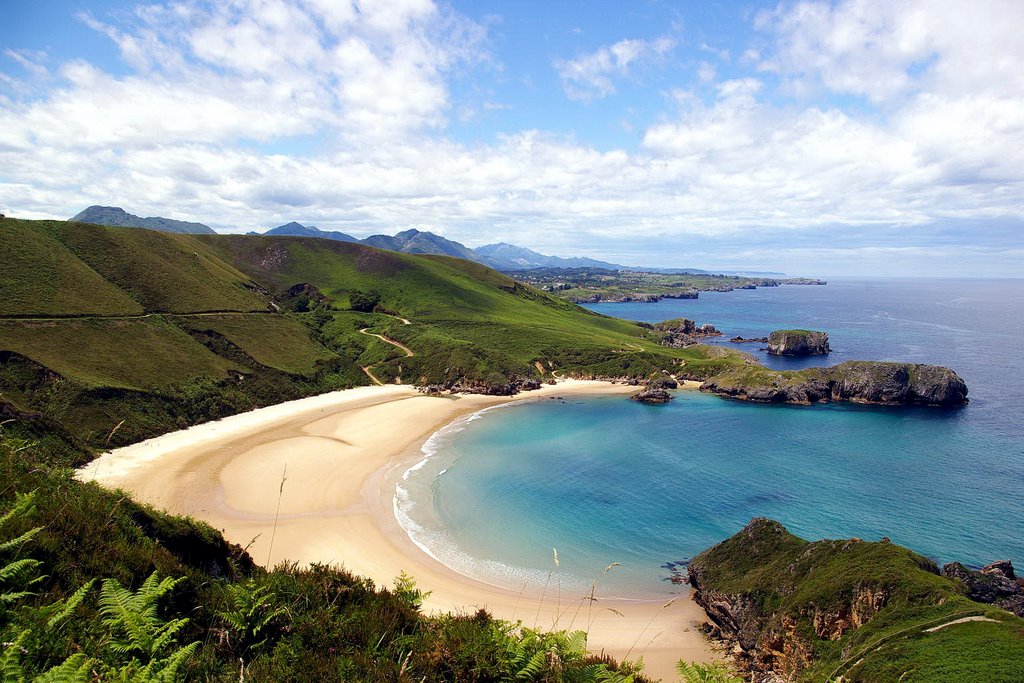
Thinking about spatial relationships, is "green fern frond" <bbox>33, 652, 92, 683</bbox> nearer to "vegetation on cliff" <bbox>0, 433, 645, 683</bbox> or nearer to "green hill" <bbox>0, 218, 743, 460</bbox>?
"vegetation on cliff" <bbox>0, 433, 645, 683</bbox>

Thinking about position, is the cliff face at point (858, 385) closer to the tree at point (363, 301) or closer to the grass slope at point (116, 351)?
the tree at point (363, 301)

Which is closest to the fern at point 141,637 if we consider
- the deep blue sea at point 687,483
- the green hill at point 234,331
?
the green hill at point 234,331

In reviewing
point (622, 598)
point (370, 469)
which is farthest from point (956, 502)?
point (370, 469)

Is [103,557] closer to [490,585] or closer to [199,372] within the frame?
[490,585]

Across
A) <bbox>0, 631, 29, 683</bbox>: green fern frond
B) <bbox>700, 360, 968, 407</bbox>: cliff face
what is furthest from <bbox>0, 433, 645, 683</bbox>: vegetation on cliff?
<bbox>700, 360, 968, 407</bbox>: cliff face

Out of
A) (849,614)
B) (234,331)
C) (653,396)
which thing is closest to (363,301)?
(234,331)

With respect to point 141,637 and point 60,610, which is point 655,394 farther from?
point 60,610
